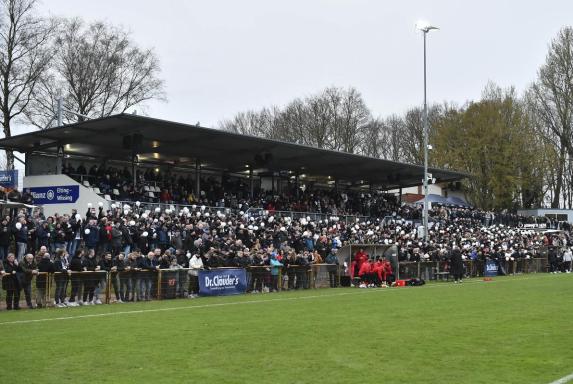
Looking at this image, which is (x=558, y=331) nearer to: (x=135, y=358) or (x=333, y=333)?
(x=333, y=333)

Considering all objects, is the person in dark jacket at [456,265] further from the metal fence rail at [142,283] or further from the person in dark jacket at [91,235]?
the person in dark jacket at [91,235]

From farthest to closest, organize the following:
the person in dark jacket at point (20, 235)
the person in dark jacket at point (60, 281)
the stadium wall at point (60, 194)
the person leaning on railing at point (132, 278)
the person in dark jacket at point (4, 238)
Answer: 1. the stadium wall at point (60, 194)
2. the person in dark jacket at point (20, 235)
3. the person in dark jacket at point (4, 238)
4. the person leaning on railing at point (132, 278)
5. the person in dark jacket at point (60, 281)

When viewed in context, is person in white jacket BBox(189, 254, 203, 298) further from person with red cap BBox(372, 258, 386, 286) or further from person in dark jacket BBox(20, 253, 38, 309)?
person with red cap BBox(372, 258, 386, 286)

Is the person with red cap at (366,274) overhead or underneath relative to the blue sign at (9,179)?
underneath

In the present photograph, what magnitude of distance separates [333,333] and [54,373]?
5.64m

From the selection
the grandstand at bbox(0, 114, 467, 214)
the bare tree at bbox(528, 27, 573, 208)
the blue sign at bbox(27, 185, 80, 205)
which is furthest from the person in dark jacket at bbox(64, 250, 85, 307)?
the bare tree at bbox(528, 27, 573, 208)

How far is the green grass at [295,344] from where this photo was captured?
8.95m

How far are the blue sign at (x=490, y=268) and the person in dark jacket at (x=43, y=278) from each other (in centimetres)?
2881

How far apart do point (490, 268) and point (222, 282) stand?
2267 centimetres

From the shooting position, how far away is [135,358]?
10250mm

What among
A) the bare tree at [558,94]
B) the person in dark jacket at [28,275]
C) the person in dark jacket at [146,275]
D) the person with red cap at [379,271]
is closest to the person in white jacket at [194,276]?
the person in dark jacket at [146,275]

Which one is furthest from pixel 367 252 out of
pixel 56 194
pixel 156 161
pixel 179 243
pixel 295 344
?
pixel 295 344

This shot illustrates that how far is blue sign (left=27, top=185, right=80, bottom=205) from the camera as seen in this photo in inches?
1307

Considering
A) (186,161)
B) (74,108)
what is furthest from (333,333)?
(74,108)
